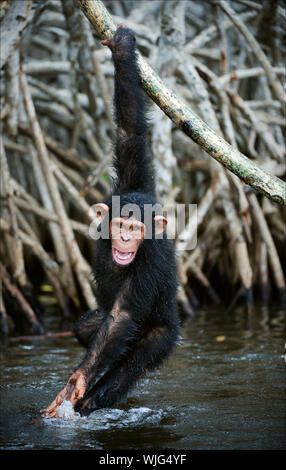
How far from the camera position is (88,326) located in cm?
580

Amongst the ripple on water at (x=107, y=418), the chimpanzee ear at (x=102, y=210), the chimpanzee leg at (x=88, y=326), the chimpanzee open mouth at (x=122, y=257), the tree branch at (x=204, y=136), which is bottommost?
the ripple on water at (x=107, y=418)

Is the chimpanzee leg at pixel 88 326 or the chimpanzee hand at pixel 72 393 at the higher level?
the chimpanzee leg at pixel 88 326

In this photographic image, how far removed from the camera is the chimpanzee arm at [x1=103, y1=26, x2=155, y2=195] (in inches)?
203

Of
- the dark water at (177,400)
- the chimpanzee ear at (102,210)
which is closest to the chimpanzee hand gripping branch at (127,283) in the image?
the chimpanzee ear at (102,210)

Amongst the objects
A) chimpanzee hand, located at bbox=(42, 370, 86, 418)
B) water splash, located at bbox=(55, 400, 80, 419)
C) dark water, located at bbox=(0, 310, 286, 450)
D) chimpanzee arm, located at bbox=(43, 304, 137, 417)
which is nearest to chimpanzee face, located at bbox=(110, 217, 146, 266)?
chimpanzee arm, located at bbox=(43, 304, 137, 417)

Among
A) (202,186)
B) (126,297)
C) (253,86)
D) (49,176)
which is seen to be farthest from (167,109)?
(253,86)

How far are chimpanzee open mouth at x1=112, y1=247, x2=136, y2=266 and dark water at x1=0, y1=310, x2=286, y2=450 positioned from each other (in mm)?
1251

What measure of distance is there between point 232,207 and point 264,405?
502cm

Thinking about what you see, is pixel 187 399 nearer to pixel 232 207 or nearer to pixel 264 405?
pixel 264 405

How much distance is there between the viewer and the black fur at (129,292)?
5.20 metres

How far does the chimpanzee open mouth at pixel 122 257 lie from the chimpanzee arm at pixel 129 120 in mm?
730

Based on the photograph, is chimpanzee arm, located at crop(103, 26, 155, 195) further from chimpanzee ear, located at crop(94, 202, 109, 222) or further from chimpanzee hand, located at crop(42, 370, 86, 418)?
chimpanzee hand, located at crop(42, 370, 86, 418)

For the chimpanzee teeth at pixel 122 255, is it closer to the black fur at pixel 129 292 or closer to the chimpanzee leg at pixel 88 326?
the black fur at pixel 129 292

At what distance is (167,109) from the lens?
468 cm
